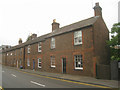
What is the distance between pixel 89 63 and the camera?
1372 cm

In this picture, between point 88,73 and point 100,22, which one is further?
point 100,22

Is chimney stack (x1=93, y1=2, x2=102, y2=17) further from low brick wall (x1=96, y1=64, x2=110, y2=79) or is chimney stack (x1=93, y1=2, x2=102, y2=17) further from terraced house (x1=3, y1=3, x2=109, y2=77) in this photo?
low brick wall (x1=96, y1=64, x2=110, y2=79)

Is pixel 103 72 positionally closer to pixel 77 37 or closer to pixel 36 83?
pixel 77 37

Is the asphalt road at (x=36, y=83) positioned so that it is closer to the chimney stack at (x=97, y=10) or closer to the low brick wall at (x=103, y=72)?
the low brick wall at (x=103, y=72)

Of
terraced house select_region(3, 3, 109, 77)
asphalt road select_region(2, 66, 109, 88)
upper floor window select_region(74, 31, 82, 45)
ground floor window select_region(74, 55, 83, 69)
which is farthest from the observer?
upper floor window select_region(74, 31, 82, 45)

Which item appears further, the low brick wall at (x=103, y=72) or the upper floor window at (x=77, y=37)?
the upper floor window at (x=77, y=37)

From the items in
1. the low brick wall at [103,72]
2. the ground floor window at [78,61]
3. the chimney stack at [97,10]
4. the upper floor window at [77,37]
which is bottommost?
the low brick wall at [103,72]

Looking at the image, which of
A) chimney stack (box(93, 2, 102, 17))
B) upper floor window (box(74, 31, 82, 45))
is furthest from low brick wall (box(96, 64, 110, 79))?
chimney stack (box(93, 2, 102, 17))

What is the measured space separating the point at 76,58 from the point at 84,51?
1.80 meters

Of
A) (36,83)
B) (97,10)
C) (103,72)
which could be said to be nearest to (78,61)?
(103,72)

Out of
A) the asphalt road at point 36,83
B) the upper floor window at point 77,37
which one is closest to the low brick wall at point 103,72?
the asphalt road at point 36,83

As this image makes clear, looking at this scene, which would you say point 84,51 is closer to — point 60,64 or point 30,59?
point 60,64

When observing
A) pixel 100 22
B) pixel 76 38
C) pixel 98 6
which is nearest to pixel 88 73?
pixel 76 38

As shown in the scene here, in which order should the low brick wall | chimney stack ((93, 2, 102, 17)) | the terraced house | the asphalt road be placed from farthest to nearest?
chimney stack ((93, 2, 102, 17)) → the terraced house → the low brick wall → the asphalt road
